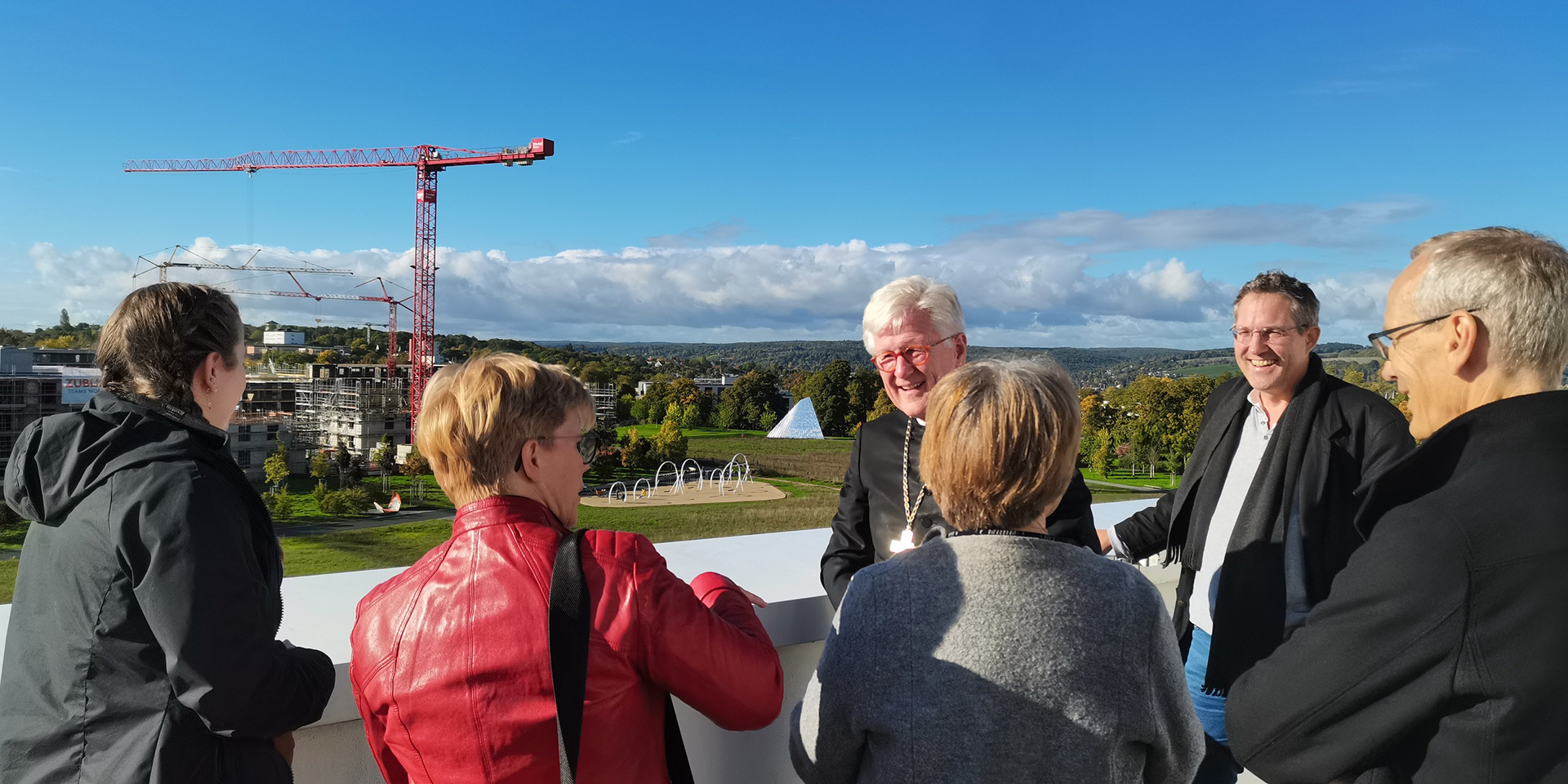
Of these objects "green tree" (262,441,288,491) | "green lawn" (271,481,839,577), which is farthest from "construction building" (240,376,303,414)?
"green lawn" (271,481,839,577)

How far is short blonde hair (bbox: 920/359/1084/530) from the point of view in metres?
1.11

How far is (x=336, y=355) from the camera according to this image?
142 feet

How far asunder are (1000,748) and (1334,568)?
1.35 m

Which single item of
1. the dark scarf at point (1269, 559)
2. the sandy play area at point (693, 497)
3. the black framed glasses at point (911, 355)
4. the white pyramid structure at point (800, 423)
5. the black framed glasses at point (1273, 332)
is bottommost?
the sandy play area at point (693, 497)

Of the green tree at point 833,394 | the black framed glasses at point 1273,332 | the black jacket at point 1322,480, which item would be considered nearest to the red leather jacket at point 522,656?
the black jacket at point 1322,480

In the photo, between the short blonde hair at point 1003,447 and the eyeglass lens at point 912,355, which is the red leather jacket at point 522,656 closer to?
the short blonde hair at point 1003,447

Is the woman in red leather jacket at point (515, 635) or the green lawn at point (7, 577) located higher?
the woman in red leather jacket at point (515, 635)

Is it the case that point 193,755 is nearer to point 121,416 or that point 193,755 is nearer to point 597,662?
point 121,416

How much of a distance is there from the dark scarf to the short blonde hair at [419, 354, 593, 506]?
1.64m

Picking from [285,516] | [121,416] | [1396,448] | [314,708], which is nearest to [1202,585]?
[1396,448]

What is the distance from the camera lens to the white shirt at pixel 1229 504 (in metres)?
2.24

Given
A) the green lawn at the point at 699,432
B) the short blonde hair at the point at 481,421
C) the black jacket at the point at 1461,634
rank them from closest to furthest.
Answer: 1. the black jacket at the point at 1461,634
2. the short blonde hair at the point at 481,421
3. the green lawn at the point at 699,432

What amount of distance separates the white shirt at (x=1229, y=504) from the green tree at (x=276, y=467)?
3364 cm

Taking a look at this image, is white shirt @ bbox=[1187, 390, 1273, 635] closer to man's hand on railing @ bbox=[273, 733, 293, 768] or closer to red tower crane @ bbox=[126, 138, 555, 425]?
man's hand on railing @ bbox=[273, 733, 293, 768]
